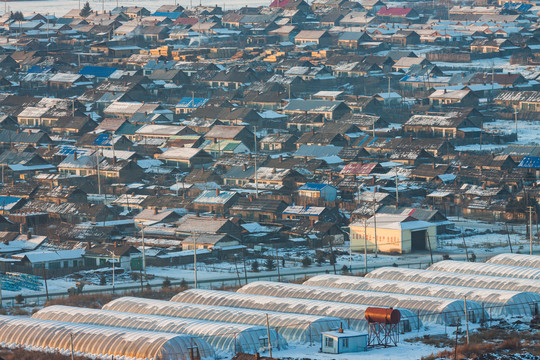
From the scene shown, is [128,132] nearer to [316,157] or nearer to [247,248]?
[316,157]

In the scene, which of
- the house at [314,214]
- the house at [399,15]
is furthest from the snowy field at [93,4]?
the house at [314,214]

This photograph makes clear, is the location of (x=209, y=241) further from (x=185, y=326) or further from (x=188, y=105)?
(x=188, y=105)

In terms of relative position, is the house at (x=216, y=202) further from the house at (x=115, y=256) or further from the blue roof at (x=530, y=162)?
the blue roof at (x=530, y=162)

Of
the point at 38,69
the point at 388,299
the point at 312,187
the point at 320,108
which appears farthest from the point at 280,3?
the point at 388,299

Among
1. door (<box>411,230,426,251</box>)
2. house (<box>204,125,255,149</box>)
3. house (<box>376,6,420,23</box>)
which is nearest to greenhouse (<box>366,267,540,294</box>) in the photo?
door (<box>411,230,426,251</box>)

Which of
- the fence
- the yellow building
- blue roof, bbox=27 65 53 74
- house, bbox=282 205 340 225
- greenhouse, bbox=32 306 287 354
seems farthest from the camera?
blue roof, bbox=27 65 53 74

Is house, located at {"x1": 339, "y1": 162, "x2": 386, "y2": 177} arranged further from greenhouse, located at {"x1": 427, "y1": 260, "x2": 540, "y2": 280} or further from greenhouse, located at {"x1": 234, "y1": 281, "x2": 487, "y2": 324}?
greenhouse, located at {"x1": 234, "y1": 281, "x2": 487, "y2": 324}
